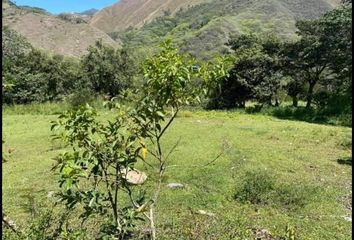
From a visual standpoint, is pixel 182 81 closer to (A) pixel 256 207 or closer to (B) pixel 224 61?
(B) pixel 224 61

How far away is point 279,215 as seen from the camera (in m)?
8.02

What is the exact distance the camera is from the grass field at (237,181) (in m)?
7.46

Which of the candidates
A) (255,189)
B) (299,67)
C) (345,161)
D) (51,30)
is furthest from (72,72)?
(51,30)

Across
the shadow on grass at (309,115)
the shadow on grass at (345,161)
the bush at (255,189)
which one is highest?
the bush at (255,189)

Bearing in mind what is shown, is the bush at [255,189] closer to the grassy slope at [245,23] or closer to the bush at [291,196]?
the bush at [291,196]

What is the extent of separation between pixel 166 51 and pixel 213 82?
0.53 metres

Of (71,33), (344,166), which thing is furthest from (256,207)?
(71,33)

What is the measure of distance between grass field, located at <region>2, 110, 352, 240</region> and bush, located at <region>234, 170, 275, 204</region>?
0.04m

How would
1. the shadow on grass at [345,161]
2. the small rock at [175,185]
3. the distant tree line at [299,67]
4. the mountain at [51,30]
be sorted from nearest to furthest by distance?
the small rock at [175,185]
the shadow on grass at [345,161]
the distant tree line at [299,67]
the mountain at [51,30]

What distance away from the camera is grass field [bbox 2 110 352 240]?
24.5 ft

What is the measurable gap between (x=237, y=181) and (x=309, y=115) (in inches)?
618

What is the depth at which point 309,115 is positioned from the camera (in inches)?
956

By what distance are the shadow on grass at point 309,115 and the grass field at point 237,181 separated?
577 cm

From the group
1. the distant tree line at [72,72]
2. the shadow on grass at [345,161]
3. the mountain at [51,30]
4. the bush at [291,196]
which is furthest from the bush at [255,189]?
the mountain at [51,30]
